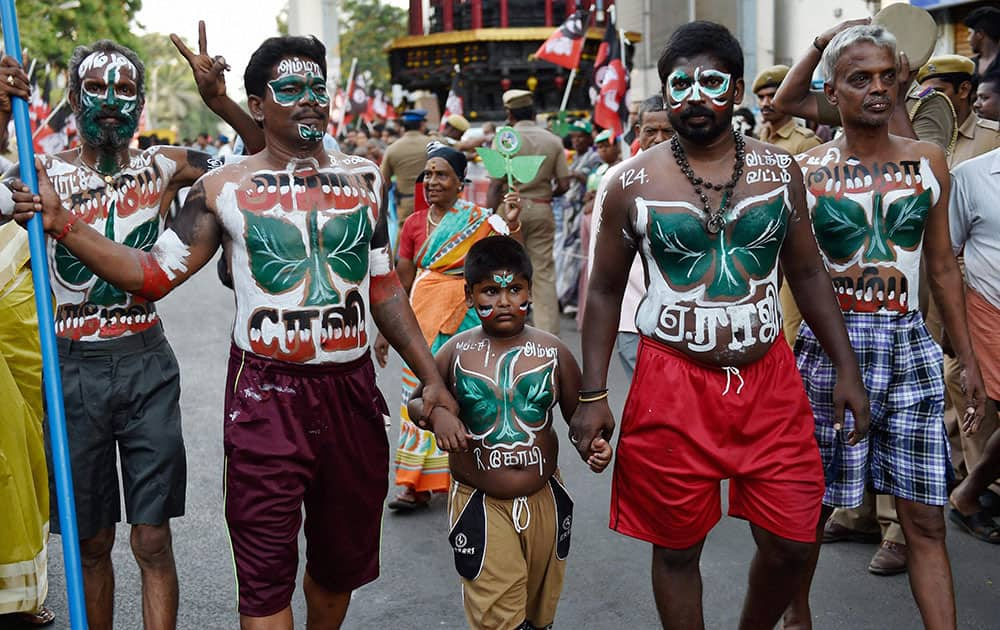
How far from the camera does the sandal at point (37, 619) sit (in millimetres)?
4648

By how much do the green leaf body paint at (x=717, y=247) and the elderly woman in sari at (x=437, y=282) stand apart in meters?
2.66

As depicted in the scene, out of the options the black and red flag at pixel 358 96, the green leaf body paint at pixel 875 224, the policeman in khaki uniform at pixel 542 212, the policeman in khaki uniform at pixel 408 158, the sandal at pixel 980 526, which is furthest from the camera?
the black and red flag at pixel 358 96

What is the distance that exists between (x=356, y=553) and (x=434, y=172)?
9.53 feet

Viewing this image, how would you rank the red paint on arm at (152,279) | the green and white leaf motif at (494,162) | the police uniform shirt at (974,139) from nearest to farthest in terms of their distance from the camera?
1. the red paint on arm at (152,279)
2. the police uniform shirt at (974,139)
3. the green and white leaf motif at (494,162)

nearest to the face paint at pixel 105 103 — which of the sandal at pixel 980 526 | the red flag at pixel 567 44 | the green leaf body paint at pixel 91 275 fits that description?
the green leaf body paint at pixel 91 275

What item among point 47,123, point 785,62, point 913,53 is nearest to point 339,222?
point 913,53

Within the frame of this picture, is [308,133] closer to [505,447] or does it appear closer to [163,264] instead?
[163,264]

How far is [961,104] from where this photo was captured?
250 inches

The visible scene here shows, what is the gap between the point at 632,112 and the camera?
12.2m

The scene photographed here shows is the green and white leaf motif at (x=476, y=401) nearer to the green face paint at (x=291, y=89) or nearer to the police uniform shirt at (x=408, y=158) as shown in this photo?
the green face paint at (x=291, y=89)

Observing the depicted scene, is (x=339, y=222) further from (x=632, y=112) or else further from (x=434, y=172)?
(x=632, y=112)

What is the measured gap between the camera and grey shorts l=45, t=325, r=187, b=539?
3979 mm

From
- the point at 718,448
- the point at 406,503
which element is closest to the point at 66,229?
the point at 718,448

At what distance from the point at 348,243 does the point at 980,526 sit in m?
3.57
